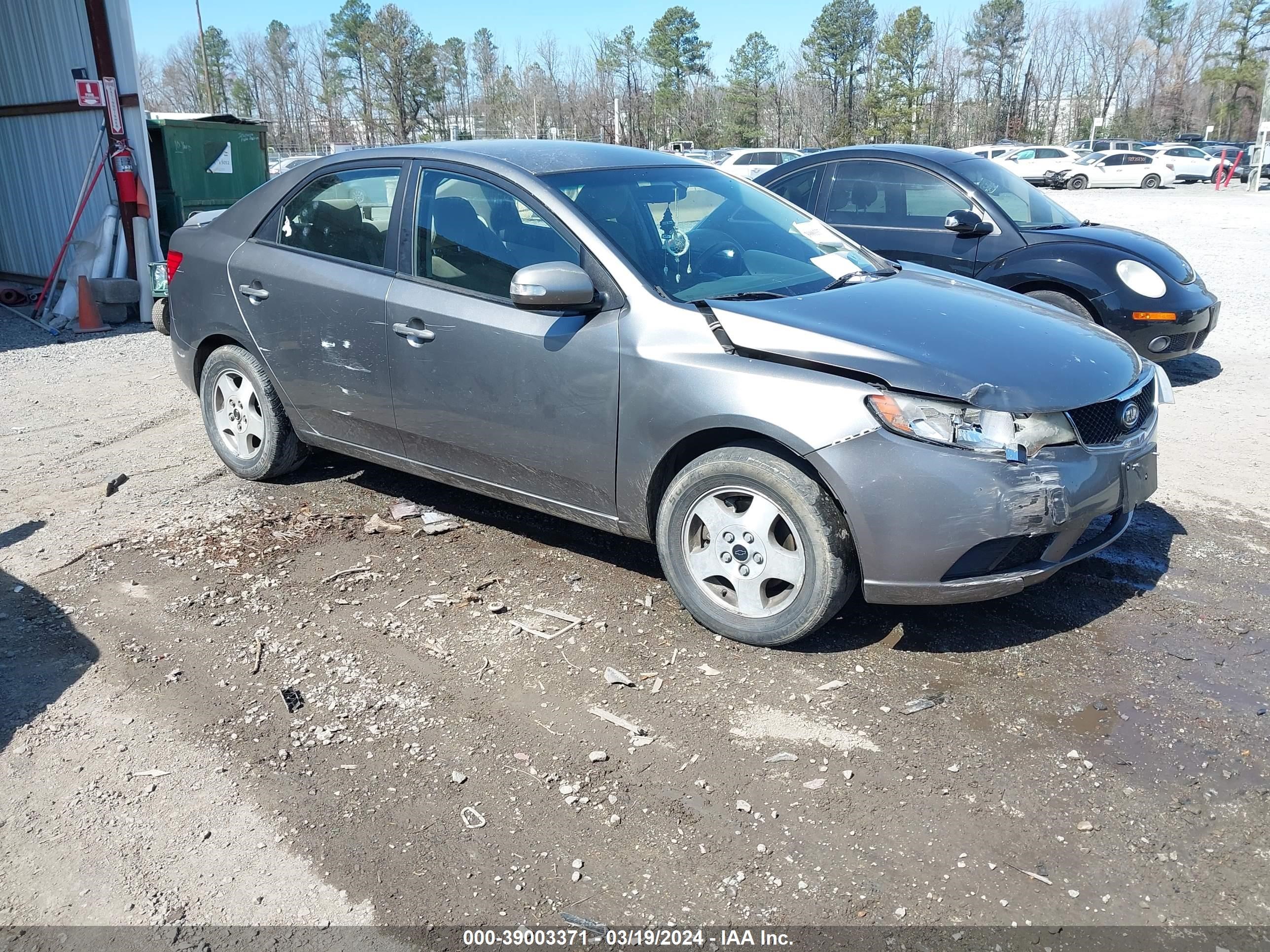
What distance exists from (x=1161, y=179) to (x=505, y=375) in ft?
123

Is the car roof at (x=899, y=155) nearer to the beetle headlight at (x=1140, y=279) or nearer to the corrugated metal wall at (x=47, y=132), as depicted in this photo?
the beetle headlight at (x=1140, y=279)

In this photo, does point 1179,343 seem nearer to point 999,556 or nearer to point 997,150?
point 999,556

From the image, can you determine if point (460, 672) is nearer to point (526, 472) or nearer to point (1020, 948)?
point (526, 472)

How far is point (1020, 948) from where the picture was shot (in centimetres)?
239

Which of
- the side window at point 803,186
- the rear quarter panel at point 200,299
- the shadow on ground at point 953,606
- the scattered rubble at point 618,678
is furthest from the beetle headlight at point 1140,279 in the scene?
the rear quarter panel at point 200,299

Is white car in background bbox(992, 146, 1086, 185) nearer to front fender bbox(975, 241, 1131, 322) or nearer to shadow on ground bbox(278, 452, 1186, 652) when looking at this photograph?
front fender bbox(975, 241, 1131, 322)

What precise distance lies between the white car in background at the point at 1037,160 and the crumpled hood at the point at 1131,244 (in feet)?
100

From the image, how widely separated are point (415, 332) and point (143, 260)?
26.7 feet

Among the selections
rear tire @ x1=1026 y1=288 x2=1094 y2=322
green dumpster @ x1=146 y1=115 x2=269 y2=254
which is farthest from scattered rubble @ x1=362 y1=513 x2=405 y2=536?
green dumpster @ x1=146 y1=115 x2=269 y2=254

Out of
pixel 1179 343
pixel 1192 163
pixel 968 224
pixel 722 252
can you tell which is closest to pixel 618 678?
pixel 722 252

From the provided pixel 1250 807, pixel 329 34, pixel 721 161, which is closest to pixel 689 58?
pixel 329 34

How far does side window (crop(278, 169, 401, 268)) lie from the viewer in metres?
4.61

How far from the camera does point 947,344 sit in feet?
11.8

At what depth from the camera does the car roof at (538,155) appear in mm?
4348
